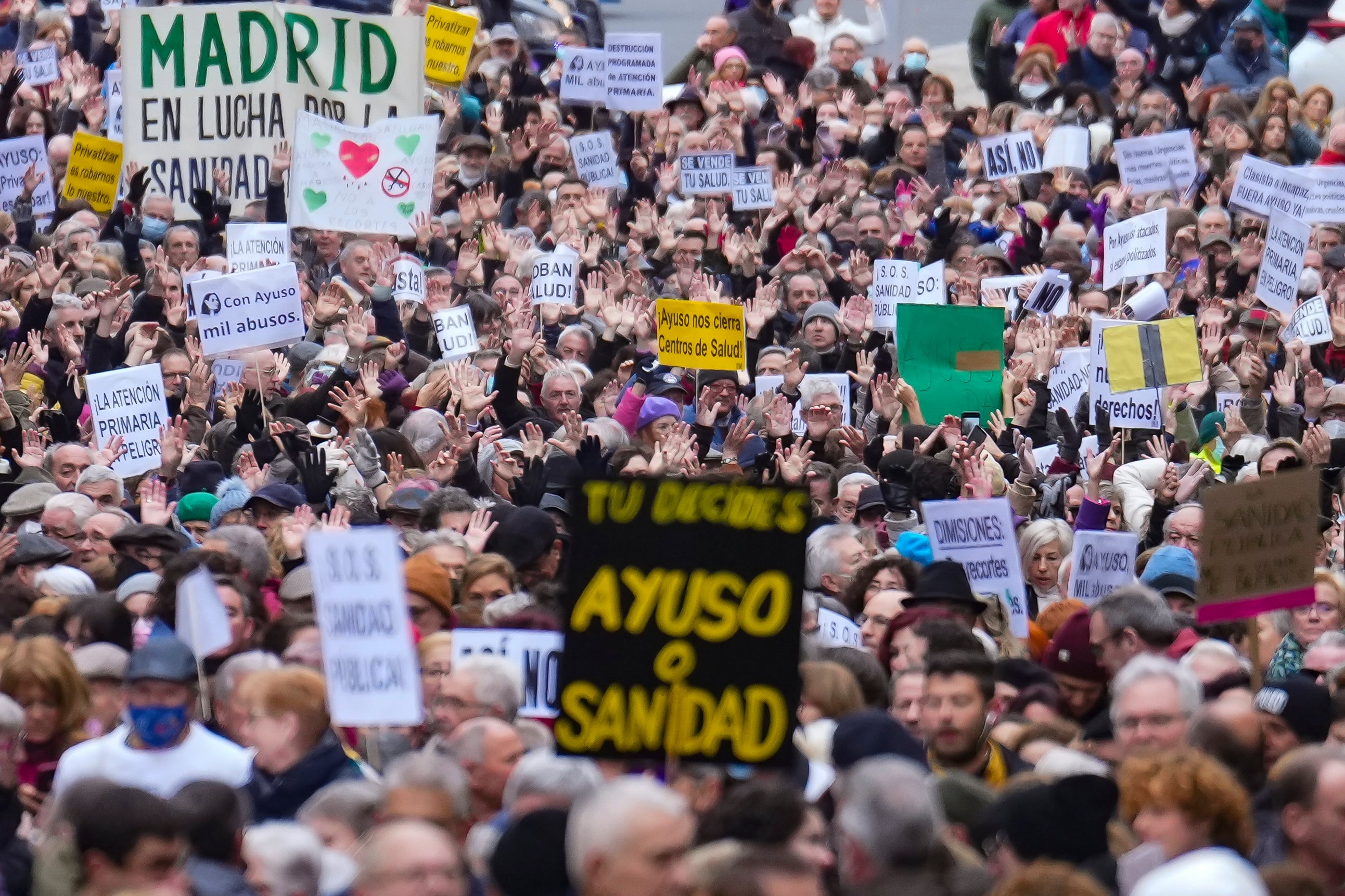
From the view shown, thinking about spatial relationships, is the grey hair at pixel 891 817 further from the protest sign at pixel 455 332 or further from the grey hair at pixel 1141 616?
the protest sign at pixel 455 332

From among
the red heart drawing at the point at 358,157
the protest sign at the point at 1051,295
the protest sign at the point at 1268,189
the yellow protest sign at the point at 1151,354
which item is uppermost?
the red heart drawing at the point at 358,157

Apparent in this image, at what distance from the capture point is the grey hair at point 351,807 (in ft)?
17.6

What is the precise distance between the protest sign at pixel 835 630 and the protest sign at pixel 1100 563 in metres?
1.22

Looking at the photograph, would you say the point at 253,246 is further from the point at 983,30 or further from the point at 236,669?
the point at 983,30

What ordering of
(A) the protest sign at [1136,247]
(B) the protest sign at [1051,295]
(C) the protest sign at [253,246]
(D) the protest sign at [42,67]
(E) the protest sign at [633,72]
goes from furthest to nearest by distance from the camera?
(D) the protest sign at [42,67], (E) the protest sign at [633,72], (B) the protest sign at [1051,295], (A) the protest sign at [1136,247], (C) the protest sign at [253,246]

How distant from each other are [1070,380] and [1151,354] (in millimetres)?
974

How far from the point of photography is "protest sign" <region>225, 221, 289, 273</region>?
573 inches

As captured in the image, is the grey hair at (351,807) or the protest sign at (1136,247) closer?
the grey hair at (351,807)

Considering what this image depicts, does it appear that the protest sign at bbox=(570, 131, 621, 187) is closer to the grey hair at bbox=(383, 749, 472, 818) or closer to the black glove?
the black glove

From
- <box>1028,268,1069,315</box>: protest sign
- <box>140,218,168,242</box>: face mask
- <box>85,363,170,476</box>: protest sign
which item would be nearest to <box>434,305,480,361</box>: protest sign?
<box>85,363,170,476</box>: protest sign

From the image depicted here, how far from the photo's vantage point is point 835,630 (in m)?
8.20

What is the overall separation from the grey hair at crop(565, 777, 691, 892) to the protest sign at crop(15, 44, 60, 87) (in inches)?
631

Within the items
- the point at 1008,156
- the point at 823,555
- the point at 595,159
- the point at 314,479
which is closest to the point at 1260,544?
the point at 823,555

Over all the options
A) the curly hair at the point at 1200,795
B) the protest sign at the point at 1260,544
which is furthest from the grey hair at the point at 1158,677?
the protest sign at the point at 1260,544
